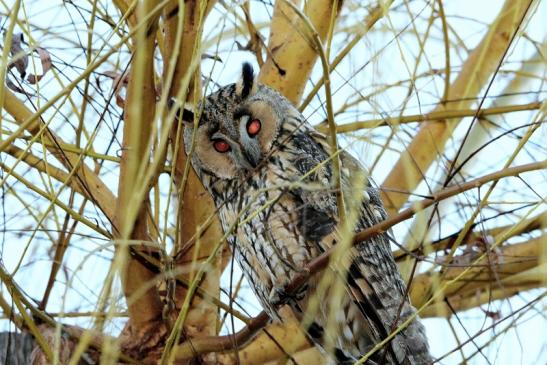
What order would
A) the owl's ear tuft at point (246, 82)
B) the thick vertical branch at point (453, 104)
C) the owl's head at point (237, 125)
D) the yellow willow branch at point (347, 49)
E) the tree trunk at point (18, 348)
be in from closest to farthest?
the yellow willow branch at point (347, 49)
the tree trunk at point (18, 348)
the owl's head at point (237, 125)
the owl's ear tuft at point (246, 82)
the thick vertical branch at point (453, 104)

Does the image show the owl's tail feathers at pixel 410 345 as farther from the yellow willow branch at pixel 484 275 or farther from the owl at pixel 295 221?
the yellow willow branch at pixel 484 275

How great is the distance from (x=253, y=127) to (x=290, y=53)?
390 mm

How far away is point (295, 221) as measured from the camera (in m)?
2.96

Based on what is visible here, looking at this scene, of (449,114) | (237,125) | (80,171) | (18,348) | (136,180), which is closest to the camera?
(136,180)

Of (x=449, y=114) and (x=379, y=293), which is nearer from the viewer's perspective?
(x=379, y=293)

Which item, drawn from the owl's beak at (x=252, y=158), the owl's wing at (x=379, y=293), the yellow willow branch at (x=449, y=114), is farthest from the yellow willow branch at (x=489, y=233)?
the owl's beak at (x=252, y=158)

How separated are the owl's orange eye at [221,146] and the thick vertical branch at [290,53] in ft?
1.27

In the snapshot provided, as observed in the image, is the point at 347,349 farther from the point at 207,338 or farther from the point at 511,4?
the point at 511,4

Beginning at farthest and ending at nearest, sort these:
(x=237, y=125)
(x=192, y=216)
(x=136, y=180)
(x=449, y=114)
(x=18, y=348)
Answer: (x=449, y=114) < (x=237, y=125) < (x=18, y=348) < (x=192, y=216) < (x=136, y=180)

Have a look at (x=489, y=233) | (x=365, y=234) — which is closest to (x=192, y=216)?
(x=365, y=234)

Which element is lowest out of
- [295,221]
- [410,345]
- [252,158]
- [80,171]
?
[410,345]

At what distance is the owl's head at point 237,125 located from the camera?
10.4ft

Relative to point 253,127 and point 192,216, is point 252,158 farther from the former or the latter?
point 192,216

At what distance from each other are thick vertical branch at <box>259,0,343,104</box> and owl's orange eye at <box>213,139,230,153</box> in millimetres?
388
